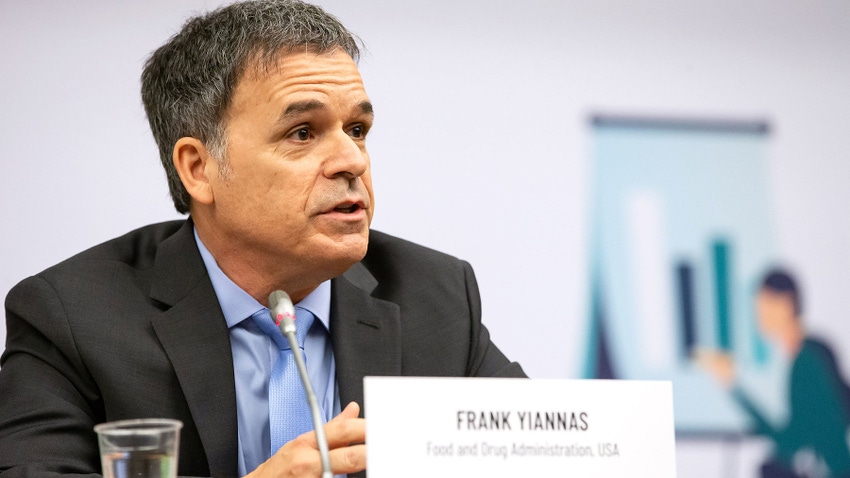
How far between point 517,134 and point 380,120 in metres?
0.44

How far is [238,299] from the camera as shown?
86.1 inches

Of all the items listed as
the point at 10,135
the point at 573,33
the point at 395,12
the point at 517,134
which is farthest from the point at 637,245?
the point at 10,135

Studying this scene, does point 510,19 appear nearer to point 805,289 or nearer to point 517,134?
point 517,134

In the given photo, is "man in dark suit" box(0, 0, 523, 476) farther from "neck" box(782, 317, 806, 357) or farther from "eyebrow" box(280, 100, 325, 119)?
"neck" box(782, 317, 806, 357)

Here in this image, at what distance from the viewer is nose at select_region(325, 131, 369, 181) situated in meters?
2.07

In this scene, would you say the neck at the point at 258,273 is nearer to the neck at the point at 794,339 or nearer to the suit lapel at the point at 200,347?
the suit lapel at the point at 200,347

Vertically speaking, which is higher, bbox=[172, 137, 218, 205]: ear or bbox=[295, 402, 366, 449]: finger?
bbox=[172, 137, 218, 205]: ear

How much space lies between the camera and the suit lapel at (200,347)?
6.46 feet

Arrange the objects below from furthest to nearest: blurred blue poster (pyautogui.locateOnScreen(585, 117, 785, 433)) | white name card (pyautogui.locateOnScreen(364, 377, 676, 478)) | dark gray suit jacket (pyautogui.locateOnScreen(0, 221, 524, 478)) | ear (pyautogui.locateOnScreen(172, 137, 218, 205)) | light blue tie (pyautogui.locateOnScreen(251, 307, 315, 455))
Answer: blurred blue poster (pyautogui.locateOnScreen(585, 117, 785, 433)), ear (pyautogui.locateOnScreen(172, 137, 218, 205)), light blue tie (pyautogui.locateOnScreen(251, 307, 315, 455)), dark gray suit jacket (pyautogui.locateOnScreen(0, 221, 524, 478)), white name card (pyautogui.locateOnScreen(364, 377, 676, 478))

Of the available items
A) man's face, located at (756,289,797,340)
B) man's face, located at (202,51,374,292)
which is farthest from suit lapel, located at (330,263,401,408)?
man's face, located at (756,289,797,340)

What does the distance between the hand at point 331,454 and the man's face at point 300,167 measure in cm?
60

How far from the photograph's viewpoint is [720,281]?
10.1 ft

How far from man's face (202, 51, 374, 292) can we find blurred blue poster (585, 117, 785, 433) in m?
1.15

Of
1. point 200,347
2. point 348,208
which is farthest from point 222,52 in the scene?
point 200,347
